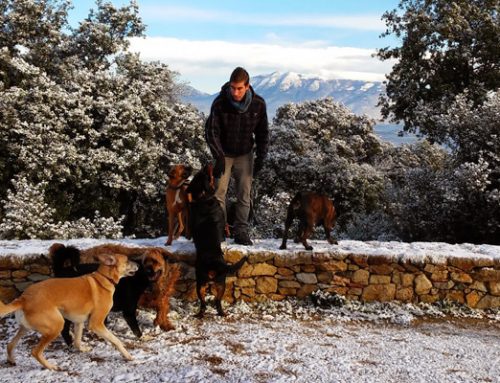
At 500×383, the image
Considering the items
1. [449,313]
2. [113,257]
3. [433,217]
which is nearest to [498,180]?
[433,217]

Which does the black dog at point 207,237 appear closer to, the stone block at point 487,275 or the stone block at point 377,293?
the stone block at point 377,293

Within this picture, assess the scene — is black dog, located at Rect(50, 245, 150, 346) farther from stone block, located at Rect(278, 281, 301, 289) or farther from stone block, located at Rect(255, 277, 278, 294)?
stone block, located at Rect(278, 281, 301, 289)

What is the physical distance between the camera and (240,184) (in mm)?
7102

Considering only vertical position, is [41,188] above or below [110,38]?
below

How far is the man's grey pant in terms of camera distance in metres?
6.94

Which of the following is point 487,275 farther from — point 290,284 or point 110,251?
point 110,251

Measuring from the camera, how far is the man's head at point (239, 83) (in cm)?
629

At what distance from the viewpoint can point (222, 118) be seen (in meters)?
6.66

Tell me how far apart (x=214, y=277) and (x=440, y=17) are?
15271 mm

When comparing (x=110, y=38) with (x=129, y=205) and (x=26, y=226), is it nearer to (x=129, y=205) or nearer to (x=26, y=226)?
(x=129, y=205)

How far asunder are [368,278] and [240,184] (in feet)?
7.51

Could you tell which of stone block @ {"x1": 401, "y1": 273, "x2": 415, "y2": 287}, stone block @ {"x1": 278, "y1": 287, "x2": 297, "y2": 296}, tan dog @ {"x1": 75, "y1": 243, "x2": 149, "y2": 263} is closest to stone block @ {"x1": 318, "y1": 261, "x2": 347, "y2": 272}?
stone block @ {"x1": 278, "y1": 287, "x2": 297, "y2": 296}

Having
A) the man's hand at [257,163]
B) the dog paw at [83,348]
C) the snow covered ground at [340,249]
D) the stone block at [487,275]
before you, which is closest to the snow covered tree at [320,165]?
the snow covered ground at [340,249]

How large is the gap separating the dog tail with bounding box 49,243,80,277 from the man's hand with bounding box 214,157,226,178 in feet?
7.22
